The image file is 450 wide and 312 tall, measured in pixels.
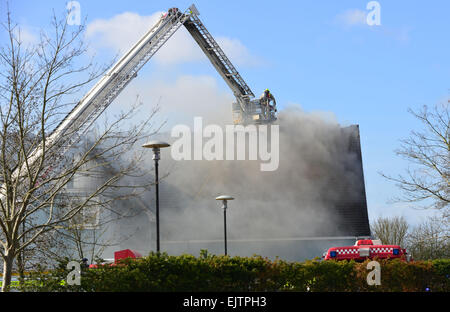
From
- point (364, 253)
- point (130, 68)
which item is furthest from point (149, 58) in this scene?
point (364, 253)

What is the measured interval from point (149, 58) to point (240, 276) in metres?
16.7

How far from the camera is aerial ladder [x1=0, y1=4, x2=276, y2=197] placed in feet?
68.1

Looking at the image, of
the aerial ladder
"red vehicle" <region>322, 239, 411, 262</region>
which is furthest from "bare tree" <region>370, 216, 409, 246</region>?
"red vehicle" <region>322, 239, 411, 262</region>

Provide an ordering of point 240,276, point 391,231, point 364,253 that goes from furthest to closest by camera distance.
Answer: point 391,231, point 364,253, point 240,276

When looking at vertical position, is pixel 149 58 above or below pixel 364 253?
above

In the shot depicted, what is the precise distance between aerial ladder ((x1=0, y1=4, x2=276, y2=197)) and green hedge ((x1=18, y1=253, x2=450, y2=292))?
9634 mm

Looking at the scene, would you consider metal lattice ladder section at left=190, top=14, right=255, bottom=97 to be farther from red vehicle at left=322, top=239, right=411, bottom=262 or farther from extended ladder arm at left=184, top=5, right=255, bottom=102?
red vehicle at left=322, top=239, right=411, bottom=262

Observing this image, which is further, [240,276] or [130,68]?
[130,68]

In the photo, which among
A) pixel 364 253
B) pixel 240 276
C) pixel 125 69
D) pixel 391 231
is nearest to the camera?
pixel 240 276

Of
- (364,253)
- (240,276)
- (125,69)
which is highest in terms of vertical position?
(125,69)

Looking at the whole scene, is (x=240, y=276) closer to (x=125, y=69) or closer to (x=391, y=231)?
(x=125, y=69)

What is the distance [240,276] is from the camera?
8586mm
